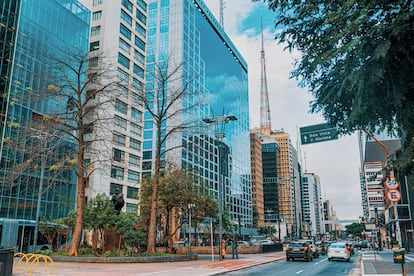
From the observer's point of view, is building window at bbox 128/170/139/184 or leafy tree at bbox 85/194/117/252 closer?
leafy tree at bbox 85/194/117/252

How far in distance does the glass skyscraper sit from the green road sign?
53.4 m

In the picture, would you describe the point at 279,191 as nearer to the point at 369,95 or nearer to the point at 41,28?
the point at 41,28

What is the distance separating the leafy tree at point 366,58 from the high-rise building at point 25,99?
3430 centimetres

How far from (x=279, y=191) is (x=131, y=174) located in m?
121

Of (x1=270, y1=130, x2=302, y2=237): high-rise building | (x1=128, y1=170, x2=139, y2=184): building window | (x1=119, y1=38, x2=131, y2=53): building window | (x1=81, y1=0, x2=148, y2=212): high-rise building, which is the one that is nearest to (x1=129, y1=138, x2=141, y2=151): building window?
(x1=81, y1=0, x2=148, y2=212): high-rise building

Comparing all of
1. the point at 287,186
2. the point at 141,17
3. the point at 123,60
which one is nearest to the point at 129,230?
the point at 123,60

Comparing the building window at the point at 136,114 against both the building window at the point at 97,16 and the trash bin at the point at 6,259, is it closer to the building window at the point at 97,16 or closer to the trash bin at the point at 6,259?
the building window at the point at 97,16

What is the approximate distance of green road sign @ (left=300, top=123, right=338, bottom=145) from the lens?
14695 mm

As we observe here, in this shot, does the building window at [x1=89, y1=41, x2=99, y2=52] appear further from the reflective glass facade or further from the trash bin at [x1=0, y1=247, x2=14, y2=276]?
the trash bin at [x1=0, y1=247, x2=14, y2=276]

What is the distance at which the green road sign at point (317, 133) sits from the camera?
14.7 metres

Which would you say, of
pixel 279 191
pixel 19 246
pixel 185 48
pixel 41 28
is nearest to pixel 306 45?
pixel 19 246

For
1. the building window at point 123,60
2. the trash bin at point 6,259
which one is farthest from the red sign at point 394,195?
the building window at point 123,60

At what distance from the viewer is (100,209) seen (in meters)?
29.7

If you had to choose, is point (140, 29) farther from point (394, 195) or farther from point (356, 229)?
point (356, 229)
